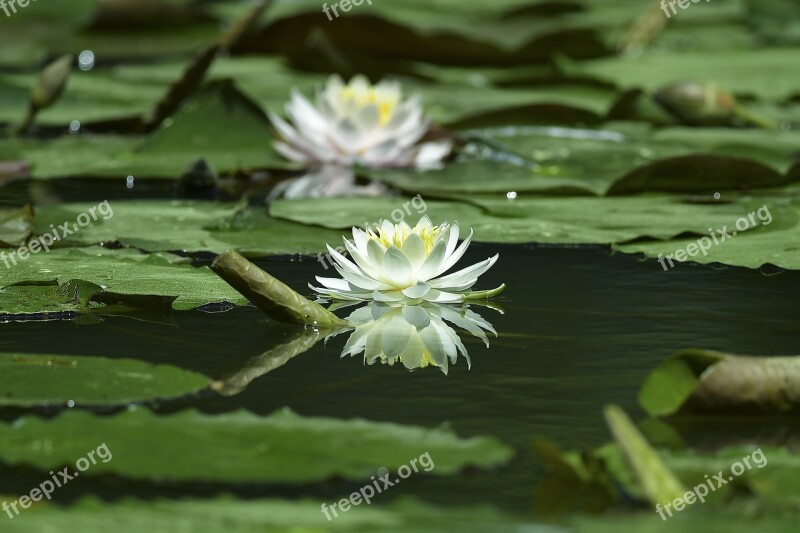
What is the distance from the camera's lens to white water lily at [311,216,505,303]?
2.49 metres

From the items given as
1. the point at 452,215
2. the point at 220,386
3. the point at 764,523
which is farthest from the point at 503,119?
the point at 764,523

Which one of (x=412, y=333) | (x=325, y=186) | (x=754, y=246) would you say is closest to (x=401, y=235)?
(x=412, y=333)

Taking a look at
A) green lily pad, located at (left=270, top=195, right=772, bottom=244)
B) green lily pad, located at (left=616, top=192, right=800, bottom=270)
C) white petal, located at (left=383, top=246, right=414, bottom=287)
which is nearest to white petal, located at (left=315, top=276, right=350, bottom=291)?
white petal, located at (left=383, top=246, right=414, bottom=287)

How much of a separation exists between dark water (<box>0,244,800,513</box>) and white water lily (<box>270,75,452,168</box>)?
1.39 meters

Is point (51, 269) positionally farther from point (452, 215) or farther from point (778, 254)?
point (778, 254)

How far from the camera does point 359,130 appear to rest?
4.38 meters

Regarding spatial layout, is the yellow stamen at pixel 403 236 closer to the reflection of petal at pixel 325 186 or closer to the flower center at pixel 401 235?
the flower center at pixel 401 235

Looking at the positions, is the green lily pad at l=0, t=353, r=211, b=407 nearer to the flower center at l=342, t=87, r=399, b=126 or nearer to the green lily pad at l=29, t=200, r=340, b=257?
the green lily pad at l=29, t=200, r=340, b=257

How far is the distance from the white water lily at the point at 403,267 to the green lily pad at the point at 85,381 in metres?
0.59

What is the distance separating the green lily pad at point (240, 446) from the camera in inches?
60.4

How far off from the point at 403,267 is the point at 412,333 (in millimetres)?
188

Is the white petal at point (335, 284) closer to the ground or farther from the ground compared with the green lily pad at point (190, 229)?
farther from the ground

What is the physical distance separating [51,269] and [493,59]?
14.6ft

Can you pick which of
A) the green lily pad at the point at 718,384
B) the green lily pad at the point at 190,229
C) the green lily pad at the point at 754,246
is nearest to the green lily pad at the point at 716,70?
the green lily pad at the point at 754,246
